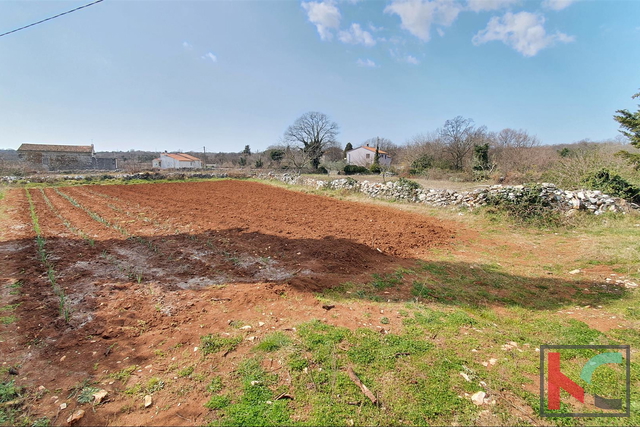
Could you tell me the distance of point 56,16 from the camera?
6395 mm

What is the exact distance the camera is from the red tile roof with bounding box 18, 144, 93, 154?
42.4m

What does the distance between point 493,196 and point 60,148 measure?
199ft

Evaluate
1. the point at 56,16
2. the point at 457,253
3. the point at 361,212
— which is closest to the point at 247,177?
the point at 361,212

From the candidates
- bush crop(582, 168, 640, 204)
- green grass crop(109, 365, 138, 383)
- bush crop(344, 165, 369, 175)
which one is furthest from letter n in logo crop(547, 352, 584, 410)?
bush crop(344, 165, 369, 175)

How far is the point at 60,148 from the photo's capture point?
145ft

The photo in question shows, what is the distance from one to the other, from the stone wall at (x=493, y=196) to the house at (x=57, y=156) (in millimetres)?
50592

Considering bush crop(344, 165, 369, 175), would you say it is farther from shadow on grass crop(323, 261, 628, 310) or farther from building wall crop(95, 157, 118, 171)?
building wall crop(95, 157, 118, 171)

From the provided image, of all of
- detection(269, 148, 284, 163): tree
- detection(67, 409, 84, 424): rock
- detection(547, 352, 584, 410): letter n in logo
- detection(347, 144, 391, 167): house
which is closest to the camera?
detection(67, 409, 84, 424): rock

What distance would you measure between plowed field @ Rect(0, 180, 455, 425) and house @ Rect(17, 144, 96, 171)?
146 feet

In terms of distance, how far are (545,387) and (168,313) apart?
15.1 feet

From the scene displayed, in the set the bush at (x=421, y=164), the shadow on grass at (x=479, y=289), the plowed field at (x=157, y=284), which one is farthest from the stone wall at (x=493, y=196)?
the bush at (x=421, y=164)

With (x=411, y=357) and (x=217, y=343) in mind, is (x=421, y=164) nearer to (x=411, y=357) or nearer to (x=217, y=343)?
(x=411, y=357)

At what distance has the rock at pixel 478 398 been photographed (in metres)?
2.40

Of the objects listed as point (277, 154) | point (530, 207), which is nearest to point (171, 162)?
point (277, 154)
